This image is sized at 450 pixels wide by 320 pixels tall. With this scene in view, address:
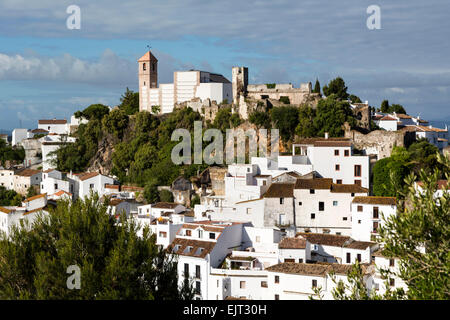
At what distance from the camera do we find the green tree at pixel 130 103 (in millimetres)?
58153

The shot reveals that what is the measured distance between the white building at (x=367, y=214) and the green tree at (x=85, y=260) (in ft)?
55.2

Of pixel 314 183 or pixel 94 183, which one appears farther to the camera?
pixel 94 183

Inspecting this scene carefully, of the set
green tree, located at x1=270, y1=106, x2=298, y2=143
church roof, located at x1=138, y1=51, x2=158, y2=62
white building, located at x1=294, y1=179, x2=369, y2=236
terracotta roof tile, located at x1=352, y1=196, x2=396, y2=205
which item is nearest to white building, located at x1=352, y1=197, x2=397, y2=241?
terracotta roof tile, located at x1=352, y1=196, x2=396, y2=205

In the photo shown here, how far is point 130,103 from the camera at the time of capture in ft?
195

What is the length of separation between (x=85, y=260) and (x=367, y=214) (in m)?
20.0

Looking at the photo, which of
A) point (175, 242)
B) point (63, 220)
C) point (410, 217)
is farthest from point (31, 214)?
point (410, 217)

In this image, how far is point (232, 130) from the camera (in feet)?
147

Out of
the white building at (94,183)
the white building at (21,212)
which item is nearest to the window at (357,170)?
the white building at (21,212)

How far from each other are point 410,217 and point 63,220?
8667 mm

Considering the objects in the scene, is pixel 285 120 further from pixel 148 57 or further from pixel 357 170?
pixel 148 57

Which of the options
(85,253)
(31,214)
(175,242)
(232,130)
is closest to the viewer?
(85,253)

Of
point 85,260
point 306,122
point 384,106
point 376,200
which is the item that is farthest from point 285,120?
point 85,260

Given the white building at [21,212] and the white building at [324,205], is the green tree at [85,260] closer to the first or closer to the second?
the white building at [324,205]
